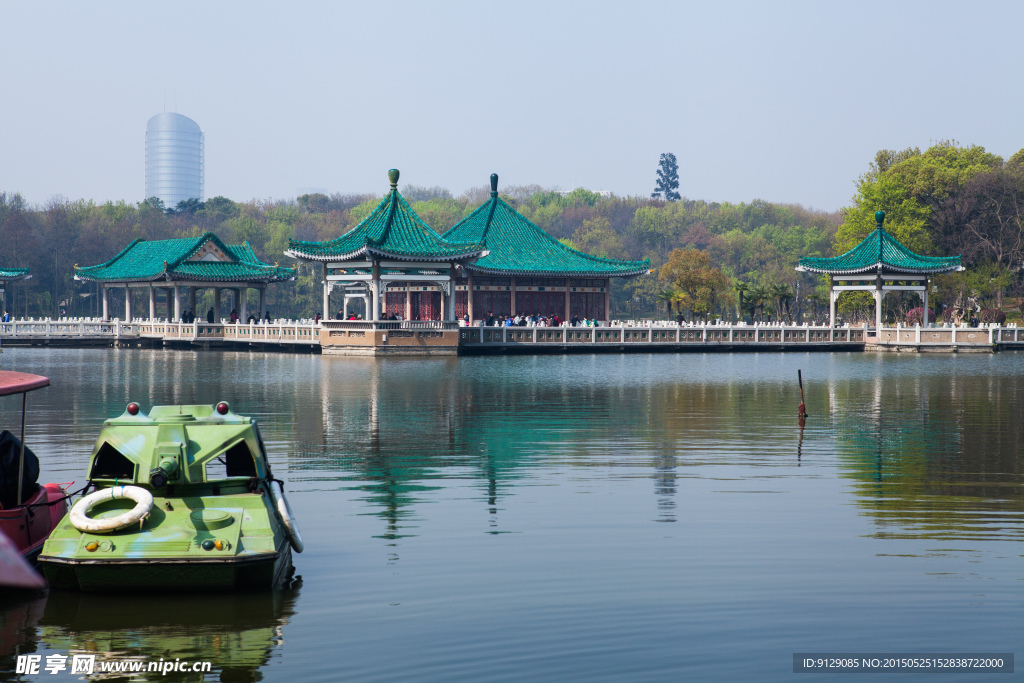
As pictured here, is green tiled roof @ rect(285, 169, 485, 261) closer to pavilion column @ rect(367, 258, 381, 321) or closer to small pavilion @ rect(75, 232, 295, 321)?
pavilion column @ rect(367, 258, 381, 321)

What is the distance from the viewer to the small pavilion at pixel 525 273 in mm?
61750

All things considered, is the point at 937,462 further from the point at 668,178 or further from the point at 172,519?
the point at 668,178

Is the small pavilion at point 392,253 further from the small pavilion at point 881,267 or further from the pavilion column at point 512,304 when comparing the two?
the small pavilion at point 881,267

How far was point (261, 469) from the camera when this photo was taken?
11219 millimetres

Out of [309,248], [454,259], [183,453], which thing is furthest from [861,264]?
[183,453]

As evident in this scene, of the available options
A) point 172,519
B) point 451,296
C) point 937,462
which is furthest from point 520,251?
point 172,519

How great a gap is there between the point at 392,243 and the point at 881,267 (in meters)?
29.1

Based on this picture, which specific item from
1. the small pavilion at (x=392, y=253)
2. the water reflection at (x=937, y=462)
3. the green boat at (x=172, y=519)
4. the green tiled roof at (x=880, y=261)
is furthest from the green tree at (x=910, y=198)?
the green boat at (x=172, y=519)

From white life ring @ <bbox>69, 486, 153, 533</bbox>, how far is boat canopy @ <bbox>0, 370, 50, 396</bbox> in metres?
1.12

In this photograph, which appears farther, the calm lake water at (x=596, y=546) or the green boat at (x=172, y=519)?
the green boat at (x=172, y=519)

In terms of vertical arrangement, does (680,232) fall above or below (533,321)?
above

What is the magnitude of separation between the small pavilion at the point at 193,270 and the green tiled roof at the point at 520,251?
1160cm

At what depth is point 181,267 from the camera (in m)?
62.2

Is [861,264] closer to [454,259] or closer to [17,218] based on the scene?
[454,259]
